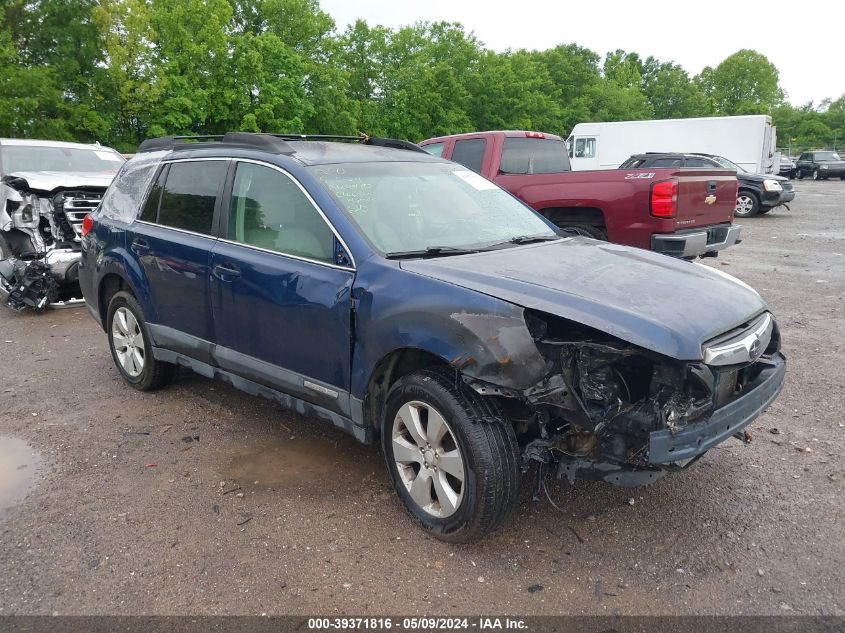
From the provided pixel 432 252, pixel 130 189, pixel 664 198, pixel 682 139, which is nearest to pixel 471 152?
pixel 664 198

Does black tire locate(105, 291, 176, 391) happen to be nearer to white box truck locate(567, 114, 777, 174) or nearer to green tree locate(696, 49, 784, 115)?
white box truck locate(567, 114, 777, 174)

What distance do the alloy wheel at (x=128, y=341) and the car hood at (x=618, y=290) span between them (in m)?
2.70

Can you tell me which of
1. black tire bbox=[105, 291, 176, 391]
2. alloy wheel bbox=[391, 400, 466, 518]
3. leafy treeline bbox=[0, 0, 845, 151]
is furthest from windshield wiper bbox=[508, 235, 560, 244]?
leafy treeline bbox=[0, 0, 845, 151]

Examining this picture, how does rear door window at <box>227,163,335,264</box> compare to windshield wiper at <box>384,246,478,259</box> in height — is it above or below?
above

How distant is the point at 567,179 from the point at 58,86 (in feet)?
85.8

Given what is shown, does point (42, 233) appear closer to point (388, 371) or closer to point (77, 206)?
point (77, 206)

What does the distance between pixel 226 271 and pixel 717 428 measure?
2807 mm

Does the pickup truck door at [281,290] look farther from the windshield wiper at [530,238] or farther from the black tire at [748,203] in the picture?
the black tire at [748,203]

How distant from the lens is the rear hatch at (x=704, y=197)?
7141 mm

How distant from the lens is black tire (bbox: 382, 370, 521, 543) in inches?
111

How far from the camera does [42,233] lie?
8.21m

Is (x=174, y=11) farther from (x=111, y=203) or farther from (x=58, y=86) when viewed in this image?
(x=111, y=203)

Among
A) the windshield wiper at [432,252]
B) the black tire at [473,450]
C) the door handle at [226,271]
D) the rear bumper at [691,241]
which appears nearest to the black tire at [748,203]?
the rear bumper at [691,241]

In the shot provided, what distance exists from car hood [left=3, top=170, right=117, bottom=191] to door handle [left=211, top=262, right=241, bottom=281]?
476 cm
